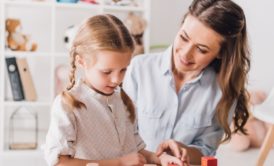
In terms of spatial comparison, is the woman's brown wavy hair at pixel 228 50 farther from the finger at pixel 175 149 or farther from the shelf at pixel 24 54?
the shelf at pixel 24 54

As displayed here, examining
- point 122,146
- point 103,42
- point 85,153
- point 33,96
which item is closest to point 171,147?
point 122,146

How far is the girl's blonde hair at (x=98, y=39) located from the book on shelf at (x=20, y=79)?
215 cm

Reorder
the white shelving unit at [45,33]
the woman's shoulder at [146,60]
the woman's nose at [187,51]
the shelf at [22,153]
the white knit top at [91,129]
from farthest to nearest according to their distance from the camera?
1. the white shelving unit at [45,33]
2. the shelf at [22,153]
3. the woman's shoulder at [146,60]
4. the woman's nose at [187,51]
5. the white knit top at [91,129]

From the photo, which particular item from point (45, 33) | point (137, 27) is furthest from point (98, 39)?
point (45, 33)

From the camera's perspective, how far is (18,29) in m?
3.47

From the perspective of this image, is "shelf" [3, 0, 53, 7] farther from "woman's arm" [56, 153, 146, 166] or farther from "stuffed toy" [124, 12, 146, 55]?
"woman's arm" [56, 153, 146, 166]

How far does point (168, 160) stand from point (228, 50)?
1.66 feet

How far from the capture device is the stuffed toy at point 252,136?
3.41m

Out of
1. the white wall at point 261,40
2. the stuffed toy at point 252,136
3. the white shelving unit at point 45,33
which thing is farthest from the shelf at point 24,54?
the white wall at point 261,40

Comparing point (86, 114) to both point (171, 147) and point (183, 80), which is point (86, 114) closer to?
point (171, 147)

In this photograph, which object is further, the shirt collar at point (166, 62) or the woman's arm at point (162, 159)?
the shirt collar at point (166, 62)

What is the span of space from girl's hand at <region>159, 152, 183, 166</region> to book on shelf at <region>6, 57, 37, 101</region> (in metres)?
2.17

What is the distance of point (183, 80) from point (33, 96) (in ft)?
5.97

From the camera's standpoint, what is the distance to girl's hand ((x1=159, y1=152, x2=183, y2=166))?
1.38 m
